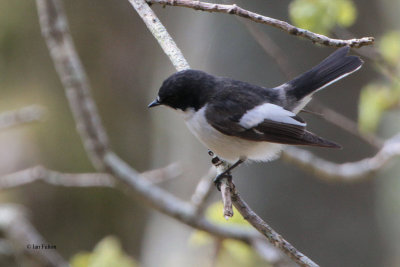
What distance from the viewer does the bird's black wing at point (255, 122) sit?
242cm

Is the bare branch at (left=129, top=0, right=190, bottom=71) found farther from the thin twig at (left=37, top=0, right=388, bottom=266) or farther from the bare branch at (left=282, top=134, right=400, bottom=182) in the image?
the bare branch at (left=282, top=134, right=400, bottom=182)

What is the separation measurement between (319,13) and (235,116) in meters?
0.60

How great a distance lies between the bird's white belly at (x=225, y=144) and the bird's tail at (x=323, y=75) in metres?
0.32

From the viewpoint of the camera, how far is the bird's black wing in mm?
2422

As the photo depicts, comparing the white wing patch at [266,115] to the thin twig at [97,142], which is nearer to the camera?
the white wing patch at [266,115]

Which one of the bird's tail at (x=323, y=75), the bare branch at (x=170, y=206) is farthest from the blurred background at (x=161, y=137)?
the bird's tail at (x=323, y=75)

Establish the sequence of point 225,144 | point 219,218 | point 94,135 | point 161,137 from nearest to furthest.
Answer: point 225,144 < point 219,218 < point 94,135 < point 161,137

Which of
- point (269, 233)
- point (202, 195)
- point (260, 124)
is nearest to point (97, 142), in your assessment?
point (202, 195)

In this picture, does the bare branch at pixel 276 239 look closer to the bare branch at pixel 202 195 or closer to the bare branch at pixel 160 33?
the bare branch at pixel 160 33

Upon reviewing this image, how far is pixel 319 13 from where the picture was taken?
225 cm

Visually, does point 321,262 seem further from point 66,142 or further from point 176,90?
point 66,142

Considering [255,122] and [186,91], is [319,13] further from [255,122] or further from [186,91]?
[186,91]

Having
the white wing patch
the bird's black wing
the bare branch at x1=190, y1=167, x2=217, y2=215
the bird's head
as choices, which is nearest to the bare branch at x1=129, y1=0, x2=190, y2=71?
the bird's head

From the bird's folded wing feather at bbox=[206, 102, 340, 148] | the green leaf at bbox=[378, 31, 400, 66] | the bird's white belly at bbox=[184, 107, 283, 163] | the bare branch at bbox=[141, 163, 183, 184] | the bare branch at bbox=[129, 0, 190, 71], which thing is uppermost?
the green leaf at bbox=[378, 31, 400, 66]
